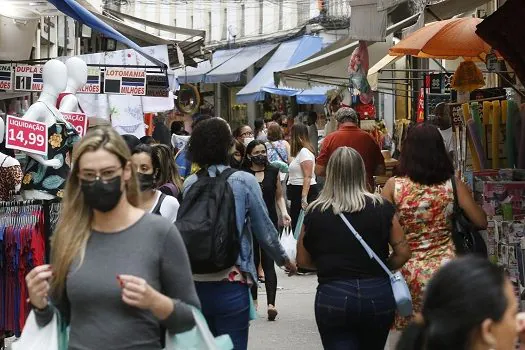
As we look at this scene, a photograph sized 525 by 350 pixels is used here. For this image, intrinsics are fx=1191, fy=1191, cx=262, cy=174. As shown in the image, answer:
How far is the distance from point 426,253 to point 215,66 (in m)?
35.6

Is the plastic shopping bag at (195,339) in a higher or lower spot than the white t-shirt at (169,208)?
lower

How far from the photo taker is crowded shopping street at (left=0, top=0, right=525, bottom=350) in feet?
14.5

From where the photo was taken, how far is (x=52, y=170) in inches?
348

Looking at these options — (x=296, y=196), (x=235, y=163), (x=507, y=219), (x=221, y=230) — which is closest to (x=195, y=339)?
(x=221, y=230)

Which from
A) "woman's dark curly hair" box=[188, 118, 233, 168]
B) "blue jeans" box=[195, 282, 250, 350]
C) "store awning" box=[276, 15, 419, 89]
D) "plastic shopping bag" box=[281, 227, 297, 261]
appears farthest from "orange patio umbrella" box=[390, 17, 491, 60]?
"store awning" box=[276, 15, 419, 89]

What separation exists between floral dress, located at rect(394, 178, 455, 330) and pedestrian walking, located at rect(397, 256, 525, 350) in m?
3.97

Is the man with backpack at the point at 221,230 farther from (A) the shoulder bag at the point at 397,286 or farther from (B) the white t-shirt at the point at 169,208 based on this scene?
(A) the shoulder bag at the point at 397,286

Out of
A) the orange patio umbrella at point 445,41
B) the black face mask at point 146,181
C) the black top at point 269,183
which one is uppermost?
the orange patio umbrella at point 445,41

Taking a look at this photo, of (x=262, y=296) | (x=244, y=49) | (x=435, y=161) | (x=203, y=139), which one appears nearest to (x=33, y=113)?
(x=203, y=139)

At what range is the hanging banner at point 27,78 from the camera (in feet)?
38.9

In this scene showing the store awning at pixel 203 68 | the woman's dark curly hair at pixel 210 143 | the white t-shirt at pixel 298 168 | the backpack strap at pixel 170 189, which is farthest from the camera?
the store awning at pixel 203 68

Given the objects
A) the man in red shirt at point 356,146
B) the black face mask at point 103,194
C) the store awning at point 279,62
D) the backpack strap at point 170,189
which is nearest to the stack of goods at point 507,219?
the backpack strap at point 170,189

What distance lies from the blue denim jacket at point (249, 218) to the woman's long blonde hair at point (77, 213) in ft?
6.69

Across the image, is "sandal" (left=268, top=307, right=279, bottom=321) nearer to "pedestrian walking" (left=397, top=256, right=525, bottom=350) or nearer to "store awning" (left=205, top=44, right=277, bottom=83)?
"pedestrian walking" (left=397, top=256, right=525, bottom=350)
